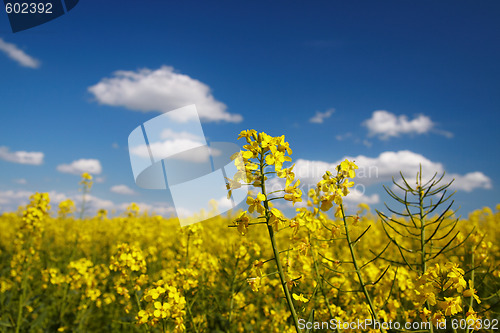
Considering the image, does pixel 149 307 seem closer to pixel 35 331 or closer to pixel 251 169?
pixel 251 169

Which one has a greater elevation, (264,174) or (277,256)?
(264,174)

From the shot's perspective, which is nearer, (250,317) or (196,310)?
(250,317)

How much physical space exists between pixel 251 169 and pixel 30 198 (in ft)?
15.8

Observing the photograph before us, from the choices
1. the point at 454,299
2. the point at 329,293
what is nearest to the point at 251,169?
the point at 454,299

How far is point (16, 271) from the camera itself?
566 centimetres

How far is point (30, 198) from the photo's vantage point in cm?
518

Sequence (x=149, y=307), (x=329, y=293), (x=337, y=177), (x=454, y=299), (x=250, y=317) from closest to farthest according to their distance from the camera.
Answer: (x=454, y=299)
(x=337, y=177)
(x=149, y=307)
(x=329, y=293)
(x=250, y=317)

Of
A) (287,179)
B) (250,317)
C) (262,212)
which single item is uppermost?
(287,179)

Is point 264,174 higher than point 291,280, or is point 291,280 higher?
point 264,174

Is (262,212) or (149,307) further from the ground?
(262,212)

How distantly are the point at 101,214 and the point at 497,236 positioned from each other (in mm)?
9834

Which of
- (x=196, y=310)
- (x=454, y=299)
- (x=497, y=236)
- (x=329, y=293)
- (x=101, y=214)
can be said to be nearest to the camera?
(x=454, y=299)

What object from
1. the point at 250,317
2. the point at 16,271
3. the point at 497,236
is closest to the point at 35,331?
the point at 16,271

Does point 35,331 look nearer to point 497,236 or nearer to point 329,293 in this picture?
point 329,293
